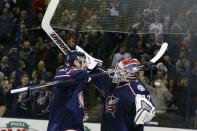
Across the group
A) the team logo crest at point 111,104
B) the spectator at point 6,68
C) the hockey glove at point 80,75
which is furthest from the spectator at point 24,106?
the hockey glove at point 80,75

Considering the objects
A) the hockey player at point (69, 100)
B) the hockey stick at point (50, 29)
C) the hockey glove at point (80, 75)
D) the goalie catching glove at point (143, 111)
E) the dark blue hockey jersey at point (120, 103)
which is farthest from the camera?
the hockey stick at point (50, 29)

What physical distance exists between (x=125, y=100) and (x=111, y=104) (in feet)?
0.81

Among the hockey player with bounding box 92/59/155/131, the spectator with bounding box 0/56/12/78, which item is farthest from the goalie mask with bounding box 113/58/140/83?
the spectator with bounding box 0/56/12/78

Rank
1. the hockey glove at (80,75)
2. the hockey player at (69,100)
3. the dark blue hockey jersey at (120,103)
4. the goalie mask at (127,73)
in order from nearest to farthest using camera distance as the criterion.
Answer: the hockey glove at (80,75), the hockey player at (69,100), the dark blue hockey jersey at (120,103), the goalie mask at (127,73)

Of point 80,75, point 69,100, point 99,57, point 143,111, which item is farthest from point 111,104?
point 99,57

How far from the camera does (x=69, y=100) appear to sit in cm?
860

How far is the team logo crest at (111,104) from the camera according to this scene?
9349 millimetres

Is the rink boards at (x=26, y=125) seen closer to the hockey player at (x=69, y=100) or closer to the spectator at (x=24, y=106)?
the spectator at (x=24, y=106)

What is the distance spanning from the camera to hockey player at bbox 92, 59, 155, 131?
9.03m

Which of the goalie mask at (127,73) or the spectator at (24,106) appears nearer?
the goalie mask at (127,73)

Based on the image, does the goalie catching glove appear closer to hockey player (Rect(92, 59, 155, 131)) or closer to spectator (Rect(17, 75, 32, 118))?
hockey player (Rect(92, 59, 155, 131))

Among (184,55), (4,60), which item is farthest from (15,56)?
(184,55)

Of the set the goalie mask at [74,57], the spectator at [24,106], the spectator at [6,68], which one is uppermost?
the goalie mask at [74,57]

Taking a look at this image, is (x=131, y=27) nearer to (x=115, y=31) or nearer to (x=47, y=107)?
(x=115, y=31)
